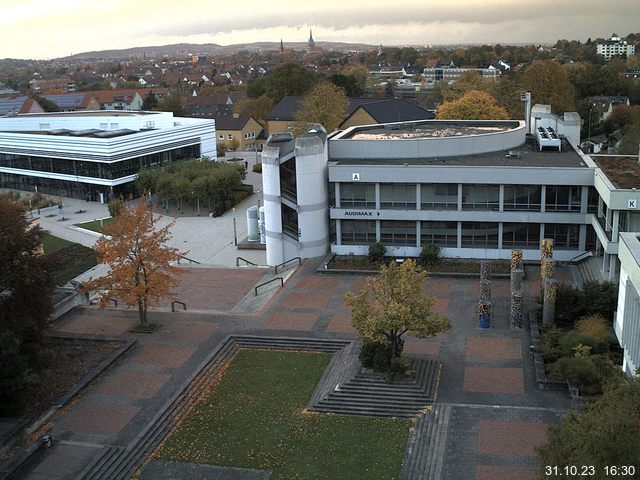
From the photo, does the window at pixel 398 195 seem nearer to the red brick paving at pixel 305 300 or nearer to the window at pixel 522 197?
the window at pixel 522 197

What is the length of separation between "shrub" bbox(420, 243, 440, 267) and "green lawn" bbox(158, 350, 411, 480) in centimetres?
1481

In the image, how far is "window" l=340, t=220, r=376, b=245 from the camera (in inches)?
1687

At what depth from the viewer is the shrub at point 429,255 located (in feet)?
134

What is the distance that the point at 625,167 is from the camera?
3984 cm

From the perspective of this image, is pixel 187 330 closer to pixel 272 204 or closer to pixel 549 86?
pixel 272 204

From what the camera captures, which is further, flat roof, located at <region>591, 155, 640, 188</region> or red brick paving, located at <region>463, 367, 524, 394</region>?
flat roof, located at <region>591, 155, 640, 188</region>

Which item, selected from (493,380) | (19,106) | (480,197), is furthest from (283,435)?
(19,106)

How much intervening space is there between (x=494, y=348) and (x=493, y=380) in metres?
3.01

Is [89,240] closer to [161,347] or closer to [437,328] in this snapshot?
[161,347]

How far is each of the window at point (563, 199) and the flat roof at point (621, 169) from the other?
205cm

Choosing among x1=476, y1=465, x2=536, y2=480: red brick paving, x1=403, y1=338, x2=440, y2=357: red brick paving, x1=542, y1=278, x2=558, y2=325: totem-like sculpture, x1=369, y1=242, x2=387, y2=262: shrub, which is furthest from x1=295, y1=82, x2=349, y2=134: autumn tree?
x1=476, y1=465, x2=536, y2=480: red brick paving

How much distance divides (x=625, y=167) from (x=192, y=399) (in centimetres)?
2805

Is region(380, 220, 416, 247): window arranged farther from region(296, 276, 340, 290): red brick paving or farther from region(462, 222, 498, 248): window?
region(296, 276, 340, 290): red brick paving

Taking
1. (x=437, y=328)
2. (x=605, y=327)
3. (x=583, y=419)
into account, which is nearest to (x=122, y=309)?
(x=437, y=328)
